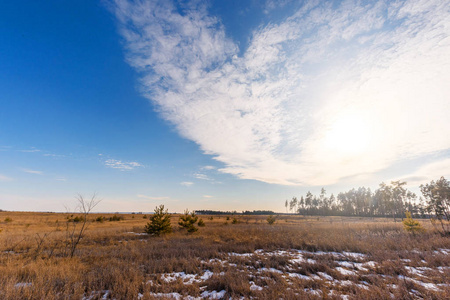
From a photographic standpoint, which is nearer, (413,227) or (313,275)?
(313,275)

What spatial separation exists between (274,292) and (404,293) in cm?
334

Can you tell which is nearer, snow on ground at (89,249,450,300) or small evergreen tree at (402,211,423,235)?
snow on ground at (89,249,450,300)

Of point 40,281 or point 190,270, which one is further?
point 190,270

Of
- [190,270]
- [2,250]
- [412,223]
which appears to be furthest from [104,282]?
[412,223]

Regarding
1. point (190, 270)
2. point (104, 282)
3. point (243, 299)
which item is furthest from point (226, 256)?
point (104, 282)

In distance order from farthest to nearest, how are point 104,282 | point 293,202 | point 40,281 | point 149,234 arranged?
point 293,202 → point 149,234 → point 104,282 → point 40,281

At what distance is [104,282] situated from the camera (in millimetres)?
5742

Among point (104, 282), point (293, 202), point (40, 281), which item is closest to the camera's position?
point (40, 281)

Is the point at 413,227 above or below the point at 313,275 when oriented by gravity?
above

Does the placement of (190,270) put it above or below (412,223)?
below

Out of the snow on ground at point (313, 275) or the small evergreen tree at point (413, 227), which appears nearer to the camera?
the snow on ground at point (313, 275)

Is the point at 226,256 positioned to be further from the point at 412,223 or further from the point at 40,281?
the point at 412,223

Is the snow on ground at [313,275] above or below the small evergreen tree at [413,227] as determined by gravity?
below

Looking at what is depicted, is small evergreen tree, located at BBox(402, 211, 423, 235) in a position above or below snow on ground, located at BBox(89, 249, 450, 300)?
above
